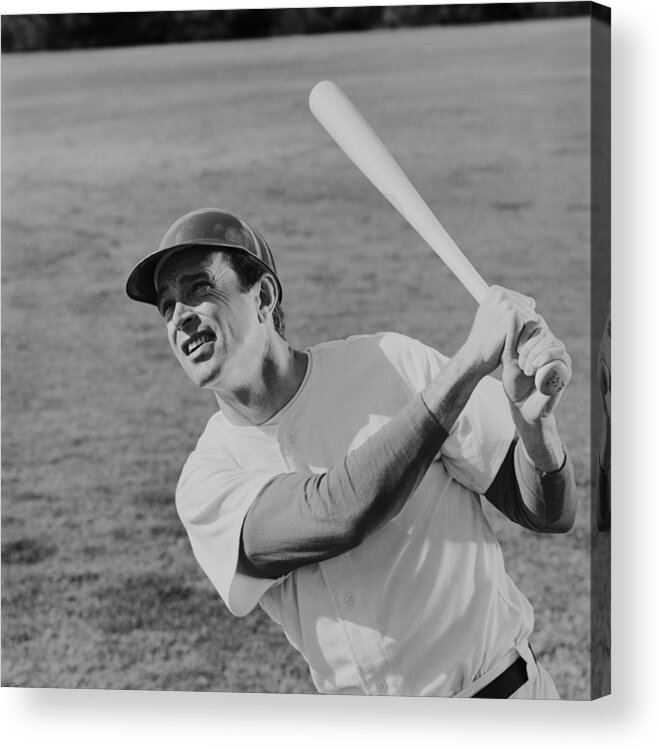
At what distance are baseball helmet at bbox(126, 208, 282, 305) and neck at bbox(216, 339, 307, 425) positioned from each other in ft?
0.69

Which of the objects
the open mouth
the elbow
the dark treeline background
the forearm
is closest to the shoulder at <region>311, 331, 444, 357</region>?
the forearm

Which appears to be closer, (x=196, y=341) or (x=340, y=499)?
(x=340, y=499)

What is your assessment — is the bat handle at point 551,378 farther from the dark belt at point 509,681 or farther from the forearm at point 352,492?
the dark belt at point 509,681

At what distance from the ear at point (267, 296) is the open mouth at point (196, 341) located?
192 millimetres

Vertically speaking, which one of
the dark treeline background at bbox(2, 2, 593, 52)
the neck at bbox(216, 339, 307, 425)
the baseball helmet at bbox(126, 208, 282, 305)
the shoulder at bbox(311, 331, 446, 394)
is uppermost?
the dark treeline background at bbox(2, 2, 593, 52)

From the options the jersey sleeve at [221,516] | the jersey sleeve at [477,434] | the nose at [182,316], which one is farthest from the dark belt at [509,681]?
the nose at [182,316]

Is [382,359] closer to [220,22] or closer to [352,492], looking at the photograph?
[352,492]

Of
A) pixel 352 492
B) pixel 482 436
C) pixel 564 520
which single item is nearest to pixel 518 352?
pixel 482 436

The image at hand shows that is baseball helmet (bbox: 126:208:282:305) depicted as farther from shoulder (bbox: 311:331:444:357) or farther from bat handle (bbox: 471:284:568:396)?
bat handle (bbox: 471:284:568:396)

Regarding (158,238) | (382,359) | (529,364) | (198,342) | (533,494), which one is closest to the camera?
(529,364)

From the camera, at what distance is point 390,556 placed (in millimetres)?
6422

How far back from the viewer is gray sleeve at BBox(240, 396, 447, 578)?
6.30 metres

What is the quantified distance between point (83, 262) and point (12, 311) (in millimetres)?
322

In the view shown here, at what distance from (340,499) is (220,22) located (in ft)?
5.82
